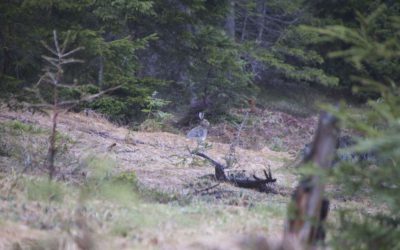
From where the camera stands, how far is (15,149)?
328 inches

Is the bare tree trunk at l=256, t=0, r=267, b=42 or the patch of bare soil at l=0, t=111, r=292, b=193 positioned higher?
the bare tree trunk at l=256, t=0, r=267, b=42

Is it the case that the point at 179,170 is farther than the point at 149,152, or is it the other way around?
the point at 149,152

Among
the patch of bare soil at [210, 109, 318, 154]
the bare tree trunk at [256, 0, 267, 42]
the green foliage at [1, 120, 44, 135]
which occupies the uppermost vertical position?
the bare tree trunk at [256, 0, 267, 42]

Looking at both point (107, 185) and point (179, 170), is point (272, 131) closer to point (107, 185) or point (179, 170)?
point (179, 170)

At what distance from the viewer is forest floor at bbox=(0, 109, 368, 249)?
473cm

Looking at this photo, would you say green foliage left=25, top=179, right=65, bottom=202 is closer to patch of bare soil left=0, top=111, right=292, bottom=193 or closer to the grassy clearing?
the grassy clearing

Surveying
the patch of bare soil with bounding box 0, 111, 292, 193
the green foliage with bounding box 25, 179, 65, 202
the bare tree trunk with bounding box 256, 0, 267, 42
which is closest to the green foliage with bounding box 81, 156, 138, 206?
the green foliage with bounding box 25, 179, 65, 202

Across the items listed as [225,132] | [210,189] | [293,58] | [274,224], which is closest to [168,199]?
[210,189]

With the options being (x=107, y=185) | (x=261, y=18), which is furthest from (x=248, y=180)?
(x=261, y=18)

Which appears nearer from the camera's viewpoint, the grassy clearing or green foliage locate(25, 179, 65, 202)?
the grassy clearing

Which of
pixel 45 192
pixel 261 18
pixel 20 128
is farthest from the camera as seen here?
pixel 261 18

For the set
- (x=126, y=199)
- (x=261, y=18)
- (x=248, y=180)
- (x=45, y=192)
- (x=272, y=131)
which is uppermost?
(x=261, y=18)

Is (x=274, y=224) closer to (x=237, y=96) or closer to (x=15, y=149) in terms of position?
(x=15, y=149)

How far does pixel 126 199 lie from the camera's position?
16.7 ft
